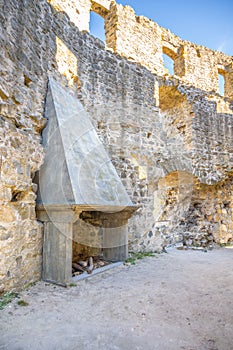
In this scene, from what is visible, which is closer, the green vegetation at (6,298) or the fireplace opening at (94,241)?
the green vegetation at (6,298)

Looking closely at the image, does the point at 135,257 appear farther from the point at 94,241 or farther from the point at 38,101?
the point at 38,101

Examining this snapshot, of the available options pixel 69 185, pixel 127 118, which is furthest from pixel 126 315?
pixel 127 118

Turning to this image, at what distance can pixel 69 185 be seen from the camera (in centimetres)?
342

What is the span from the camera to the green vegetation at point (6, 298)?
Result: 263 cm

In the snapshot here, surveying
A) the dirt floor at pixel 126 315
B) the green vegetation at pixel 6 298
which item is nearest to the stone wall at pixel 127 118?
the green vegetation at pixel 6 298

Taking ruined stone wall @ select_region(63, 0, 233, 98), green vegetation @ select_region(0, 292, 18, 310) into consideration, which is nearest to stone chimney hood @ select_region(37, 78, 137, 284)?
green vegetation @ select_region(0, 292, 18, 310)

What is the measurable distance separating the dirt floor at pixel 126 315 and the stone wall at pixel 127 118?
2.26 feet

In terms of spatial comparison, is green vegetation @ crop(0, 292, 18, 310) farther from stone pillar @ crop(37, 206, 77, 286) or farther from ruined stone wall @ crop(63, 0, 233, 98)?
ruined stone wall @ crop(63, 0, 233, 98)

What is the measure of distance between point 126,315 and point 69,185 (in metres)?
1.91

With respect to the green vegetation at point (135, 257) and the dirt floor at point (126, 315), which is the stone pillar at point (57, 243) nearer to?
the dirt floor at point (126, 315)

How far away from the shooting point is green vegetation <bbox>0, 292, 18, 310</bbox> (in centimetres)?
263

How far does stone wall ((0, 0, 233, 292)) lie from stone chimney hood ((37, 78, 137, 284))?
180 mm

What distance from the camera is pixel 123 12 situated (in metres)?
7.64

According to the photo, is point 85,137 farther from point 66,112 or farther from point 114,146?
point 114,146
